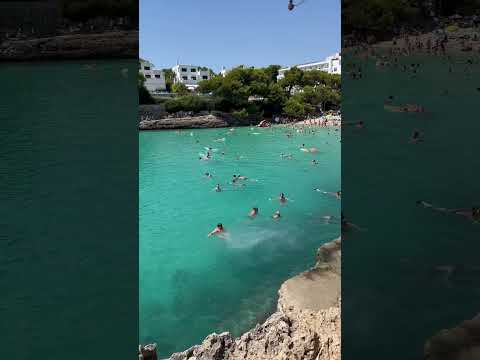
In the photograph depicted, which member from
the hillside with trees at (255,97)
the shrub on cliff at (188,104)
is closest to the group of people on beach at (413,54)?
the hillside with trees at (255,97)

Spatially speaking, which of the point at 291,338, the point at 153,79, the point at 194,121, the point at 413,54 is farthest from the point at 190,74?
the point at 291,338

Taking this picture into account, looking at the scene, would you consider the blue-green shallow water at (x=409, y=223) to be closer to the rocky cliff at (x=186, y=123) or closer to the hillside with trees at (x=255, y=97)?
the rocky cliff at (x=186, y=123)

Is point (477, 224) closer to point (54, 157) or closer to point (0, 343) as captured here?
point (0, 343)

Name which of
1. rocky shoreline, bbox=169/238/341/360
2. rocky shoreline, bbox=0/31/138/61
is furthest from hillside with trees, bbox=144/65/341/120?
rocky shoreline, bbox=169/238/341/360

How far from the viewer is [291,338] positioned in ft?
5.58

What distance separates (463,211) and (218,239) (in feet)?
7.53

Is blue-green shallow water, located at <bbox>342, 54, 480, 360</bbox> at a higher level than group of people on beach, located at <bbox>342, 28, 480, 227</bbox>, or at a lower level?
lower

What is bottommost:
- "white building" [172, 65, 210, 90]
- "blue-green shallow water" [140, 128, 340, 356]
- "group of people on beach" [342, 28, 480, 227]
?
"blue-green shallow water" [140, 128, 340, 356]

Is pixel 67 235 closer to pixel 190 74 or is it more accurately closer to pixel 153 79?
pixel 153 79

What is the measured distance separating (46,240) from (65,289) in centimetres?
69

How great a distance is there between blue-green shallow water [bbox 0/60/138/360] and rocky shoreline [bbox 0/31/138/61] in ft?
15.6

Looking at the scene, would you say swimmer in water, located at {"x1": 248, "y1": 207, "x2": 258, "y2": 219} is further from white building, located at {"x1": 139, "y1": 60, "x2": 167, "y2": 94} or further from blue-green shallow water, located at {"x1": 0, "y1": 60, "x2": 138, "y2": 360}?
white building, located at {"x1": 139, "y1": 60, "x2": 167, "y2": 94}

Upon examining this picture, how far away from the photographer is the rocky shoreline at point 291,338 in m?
1.59

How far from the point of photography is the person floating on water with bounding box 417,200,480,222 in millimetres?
2643
